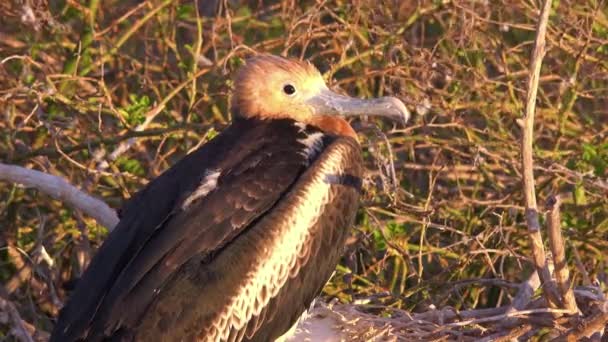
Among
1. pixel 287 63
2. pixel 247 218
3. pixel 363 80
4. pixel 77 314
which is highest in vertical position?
pixel 363 80

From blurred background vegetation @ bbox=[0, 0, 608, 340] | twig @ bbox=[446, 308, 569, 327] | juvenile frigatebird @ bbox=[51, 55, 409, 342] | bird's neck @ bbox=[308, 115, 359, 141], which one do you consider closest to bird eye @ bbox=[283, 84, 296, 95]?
bird's neck @ bbox=[308, 115, 359, 141]

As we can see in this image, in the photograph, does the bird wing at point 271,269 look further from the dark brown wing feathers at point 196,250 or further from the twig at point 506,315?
the twig at point 506,315

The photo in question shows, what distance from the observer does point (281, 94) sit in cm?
512

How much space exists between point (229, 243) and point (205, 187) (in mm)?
205

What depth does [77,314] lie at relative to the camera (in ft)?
14.4

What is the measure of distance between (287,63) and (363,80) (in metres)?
0.79

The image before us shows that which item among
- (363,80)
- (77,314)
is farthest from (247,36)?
(77,314)

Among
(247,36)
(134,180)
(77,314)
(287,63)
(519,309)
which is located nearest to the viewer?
(77,314)

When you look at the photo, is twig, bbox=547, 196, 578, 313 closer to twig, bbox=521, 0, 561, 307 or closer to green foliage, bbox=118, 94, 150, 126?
twig, bbox=521, 0, 561, 307

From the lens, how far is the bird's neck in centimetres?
501

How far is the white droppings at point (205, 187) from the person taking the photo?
Answer: 4.50m

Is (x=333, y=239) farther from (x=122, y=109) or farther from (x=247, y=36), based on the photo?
(x=247, y=36)

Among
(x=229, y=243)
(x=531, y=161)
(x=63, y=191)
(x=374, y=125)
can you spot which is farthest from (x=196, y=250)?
(x=374, y=125)

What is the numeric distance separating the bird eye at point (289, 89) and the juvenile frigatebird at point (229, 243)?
23cm
